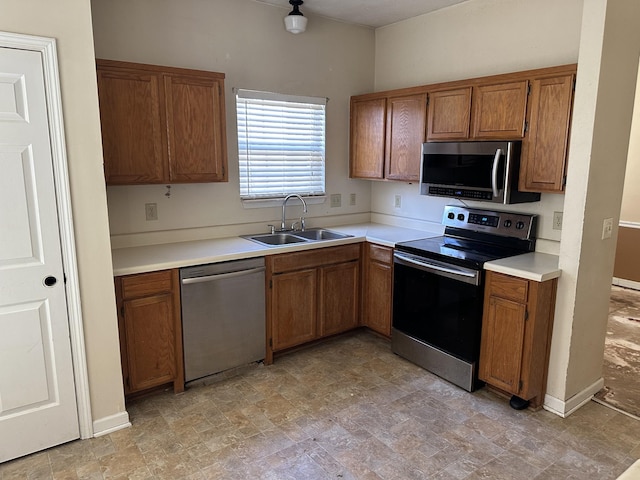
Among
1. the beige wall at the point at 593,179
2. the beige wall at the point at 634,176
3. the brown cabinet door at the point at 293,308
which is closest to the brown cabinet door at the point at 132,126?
the brown cabinet door at the point at 293,308

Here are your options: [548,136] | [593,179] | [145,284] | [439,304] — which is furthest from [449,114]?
[145,284]

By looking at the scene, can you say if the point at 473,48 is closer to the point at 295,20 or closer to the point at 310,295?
the point at 295,20

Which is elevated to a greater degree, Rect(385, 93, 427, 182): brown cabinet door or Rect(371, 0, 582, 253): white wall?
Rect(371, 0, 582, 253): white wall

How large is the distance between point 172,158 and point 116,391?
5.02 feet

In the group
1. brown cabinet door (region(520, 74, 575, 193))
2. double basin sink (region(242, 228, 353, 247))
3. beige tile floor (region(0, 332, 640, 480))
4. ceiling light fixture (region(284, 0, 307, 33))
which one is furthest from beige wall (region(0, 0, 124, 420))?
brown cabinet door (region(520, 74, 575, 193))

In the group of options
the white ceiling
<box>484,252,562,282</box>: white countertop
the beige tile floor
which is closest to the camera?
the beige tile floor

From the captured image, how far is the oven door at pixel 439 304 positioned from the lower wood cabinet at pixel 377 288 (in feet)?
0.42

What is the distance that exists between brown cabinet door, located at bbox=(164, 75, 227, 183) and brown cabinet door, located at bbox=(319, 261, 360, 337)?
1.20m

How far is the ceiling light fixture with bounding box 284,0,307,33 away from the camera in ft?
11.7

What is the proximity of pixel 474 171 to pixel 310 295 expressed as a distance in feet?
5.14

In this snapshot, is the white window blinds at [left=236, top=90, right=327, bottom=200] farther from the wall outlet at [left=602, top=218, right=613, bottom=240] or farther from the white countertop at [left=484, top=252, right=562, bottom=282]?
the wall outlet at [left=602, top=218, right=613, bottom=240]

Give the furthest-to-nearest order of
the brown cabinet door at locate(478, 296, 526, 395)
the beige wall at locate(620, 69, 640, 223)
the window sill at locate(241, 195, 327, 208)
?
the beige wall at locate(620, 69, 640, 223) < the window sill at locate(241, 195, 327, 208) < the brown cabinet door at locate(478, 296, 526, 395)

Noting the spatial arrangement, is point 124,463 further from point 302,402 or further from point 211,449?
point 302,402

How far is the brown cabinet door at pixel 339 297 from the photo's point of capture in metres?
3.65
